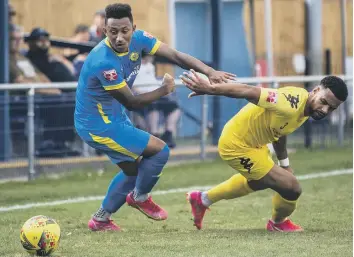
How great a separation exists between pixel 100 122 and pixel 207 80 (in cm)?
122

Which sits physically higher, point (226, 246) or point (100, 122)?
point (100, 122)

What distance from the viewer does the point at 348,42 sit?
24.8m

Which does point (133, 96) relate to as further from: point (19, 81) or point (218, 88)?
point (19, 81)

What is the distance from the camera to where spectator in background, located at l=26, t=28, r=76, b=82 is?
51.9 feet

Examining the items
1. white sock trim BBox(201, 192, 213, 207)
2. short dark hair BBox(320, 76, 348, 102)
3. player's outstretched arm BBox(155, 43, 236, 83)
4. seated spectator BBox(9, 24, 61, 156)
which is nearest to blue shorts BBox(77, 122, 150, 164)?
player's outstretched arm BBox(155, 43, 236, 83)

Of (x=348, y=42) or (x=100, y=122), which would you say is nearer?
(x=100, y=122)

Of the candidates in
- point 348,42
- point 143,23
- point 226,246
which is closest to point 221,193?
point 226,246

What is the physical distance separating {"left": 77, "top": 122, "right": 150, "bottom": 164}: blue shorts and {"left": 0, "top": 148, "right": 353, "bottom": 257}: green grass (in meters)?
0.72

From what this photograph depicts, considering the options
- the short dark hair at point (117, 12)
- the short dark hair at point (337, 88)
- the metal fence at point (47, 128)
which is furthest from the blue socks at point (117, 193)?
the metal fence at point (47, 128)

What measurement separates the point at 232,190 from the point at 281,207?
509 millimetres

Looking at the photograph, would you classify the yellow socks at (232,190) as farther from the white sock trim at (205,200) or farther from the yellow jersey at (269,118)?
the yellow jersey at (269,118)

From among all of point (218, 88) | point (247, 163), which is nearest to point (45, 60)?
point (247, 163)

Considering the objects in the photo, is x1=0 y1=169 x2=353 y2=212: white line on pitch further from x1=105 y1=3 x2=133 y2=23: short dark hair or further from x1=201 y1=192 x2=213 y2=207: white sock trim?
x1=105 y1=3 x2=133 y2=23: short dark hair

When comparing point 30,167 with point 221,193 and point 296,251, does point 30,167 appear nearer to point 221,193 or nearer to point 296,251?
point 221,193
